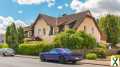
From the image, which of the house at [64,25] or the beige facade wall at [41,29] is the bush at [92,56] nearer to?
the house at [64,25]

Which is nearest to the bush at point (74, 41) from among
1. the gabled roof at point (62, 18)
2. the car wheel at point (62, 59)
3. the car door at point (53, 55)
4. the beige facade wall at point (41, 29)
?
the car door at point (53, 55)

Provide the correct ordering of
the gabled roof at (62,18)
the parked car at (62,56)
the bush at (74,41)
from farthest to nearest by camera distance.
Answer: the gabled roof at (62,18), the bush at (74,41), the parked car at (62,56)

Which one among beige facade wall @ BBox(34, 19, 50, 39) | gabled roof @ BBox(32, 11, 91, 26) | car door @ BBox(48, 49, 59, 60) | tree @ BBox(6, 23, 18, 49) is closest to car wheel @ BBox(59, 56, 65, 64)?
car door @ BBox(48, 49, 59, 60)

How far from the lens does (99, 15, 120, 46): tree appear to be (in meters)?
84.6

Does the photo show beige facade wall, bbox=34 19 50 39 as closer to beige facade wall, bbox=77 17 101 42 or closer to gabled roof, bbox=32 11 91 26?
gabled roof, bbox=32 11 91 26

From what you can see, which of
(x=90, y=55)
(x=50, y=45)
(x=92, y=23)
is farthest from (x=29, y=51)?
(x=92, y=23)

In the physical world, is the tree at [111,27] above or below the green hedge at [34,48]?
above

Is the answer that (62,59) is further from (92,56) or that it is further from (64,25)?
(64,25)

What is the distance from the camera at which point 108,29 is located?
286 feet

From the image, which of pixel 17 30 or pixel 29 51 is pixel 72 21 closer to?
pixel 17 30

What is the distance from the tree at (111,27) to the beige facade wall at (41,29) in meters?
23.1

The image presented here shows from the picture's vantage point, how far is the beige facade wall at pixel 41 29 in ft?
214

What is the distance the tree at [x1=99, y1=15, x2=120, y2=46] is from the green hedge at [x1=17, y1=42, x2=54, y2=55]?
36496 millimetres

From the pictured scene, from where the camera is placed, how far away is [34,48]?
48219 mm
